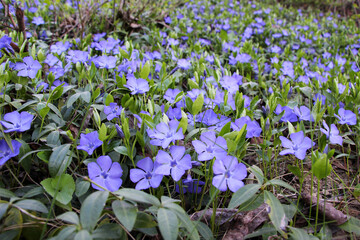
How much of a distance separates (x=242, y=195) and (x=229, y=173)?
0.12 meters


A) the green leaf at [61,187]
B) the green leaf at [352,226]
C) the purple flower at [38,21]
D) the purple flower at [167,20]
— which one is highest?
the purple flower at [38,21]

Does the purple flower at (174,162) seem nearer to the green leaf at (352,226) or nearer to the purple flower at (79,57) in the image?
the green leaf at (352,226)

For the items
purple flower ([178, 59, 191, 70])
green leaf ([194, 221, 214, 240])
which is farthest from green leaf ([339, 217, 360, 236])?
purple flower ([178, 59, 191, 70])

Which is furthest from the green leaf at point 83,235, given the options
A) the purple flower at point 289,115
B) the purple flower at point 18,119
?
A: the purple flower at point 289,115

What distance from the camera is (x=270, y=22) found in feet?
14.8

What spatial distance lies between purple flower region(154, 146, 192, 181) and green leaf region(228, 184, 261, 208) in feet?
0.78

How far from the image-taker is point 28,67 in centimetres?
188

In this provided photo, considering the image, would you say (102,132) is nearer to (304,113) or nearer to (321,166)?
(321,166)

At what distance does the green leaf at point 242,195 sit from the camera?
1.11 metres

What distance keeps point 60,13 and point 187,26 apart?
1.63 meters

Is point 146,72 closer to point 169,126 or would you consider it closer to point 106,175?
point 169,126

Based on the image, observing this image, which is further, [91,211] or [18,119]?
[18,119]

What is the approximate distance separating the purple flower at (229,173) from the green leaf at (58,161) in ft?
2.13

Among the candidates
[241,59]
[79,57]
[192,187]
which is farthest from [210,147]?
[241,59]
